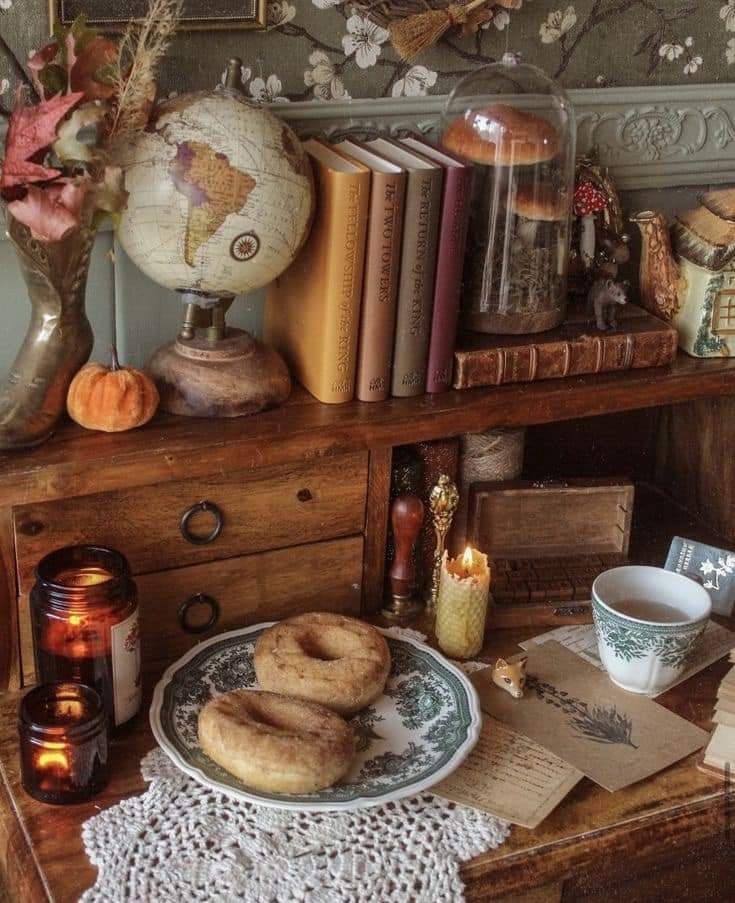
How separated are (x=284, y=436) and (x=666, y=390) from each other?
438 millimetres

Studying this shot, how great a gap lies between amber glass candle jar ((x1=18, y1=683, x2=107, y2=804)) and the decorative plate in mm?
64

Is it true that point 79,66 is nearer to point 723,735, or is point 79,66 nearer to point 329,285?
point 329,285

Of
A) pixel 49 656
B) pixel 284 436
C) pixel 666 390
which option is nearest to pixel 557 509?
pixel 666 390

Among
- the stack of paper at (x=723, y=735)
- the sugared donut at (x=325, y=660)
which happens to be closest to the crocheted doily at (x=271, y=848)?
the sugared donut at (x=325, y=660)

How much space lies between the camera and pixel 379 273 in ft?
3.87

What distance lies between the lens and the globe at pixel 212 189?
3.48 ft

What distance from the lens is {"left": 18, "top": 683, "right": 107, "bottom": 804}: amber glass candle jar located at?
1.02 m

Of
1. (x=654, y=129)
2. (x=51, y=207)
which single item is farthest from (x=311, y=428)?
(x=654, y=129)

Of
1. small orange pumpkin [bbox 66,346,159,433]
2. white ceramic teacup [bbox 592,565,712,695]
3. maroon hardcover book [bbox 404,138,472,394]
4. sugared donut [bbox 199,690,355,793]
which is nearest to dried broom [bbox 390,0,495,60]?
maroon hardcover book [bbox 404,138,472,394]

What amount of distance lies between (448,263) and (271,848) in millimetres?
572

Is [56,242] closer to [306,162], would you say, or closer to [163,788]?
[306,162]

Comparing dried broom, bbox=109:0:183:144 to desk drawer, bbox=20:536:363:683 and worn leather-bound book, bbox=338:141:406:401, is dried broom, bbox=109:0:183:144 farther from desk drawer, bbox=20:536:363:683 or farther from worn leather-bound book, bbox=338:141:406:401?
desk drawer, bbox=20:536:363:683

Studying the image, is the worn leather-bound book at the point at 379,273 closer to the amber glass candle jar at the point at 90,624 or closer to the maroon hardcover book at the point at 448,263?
the maroon hardcover book at the point at 448,263

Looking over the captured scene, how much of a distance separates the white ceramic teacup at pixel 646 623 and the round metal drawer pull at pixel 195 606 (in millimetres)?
380
